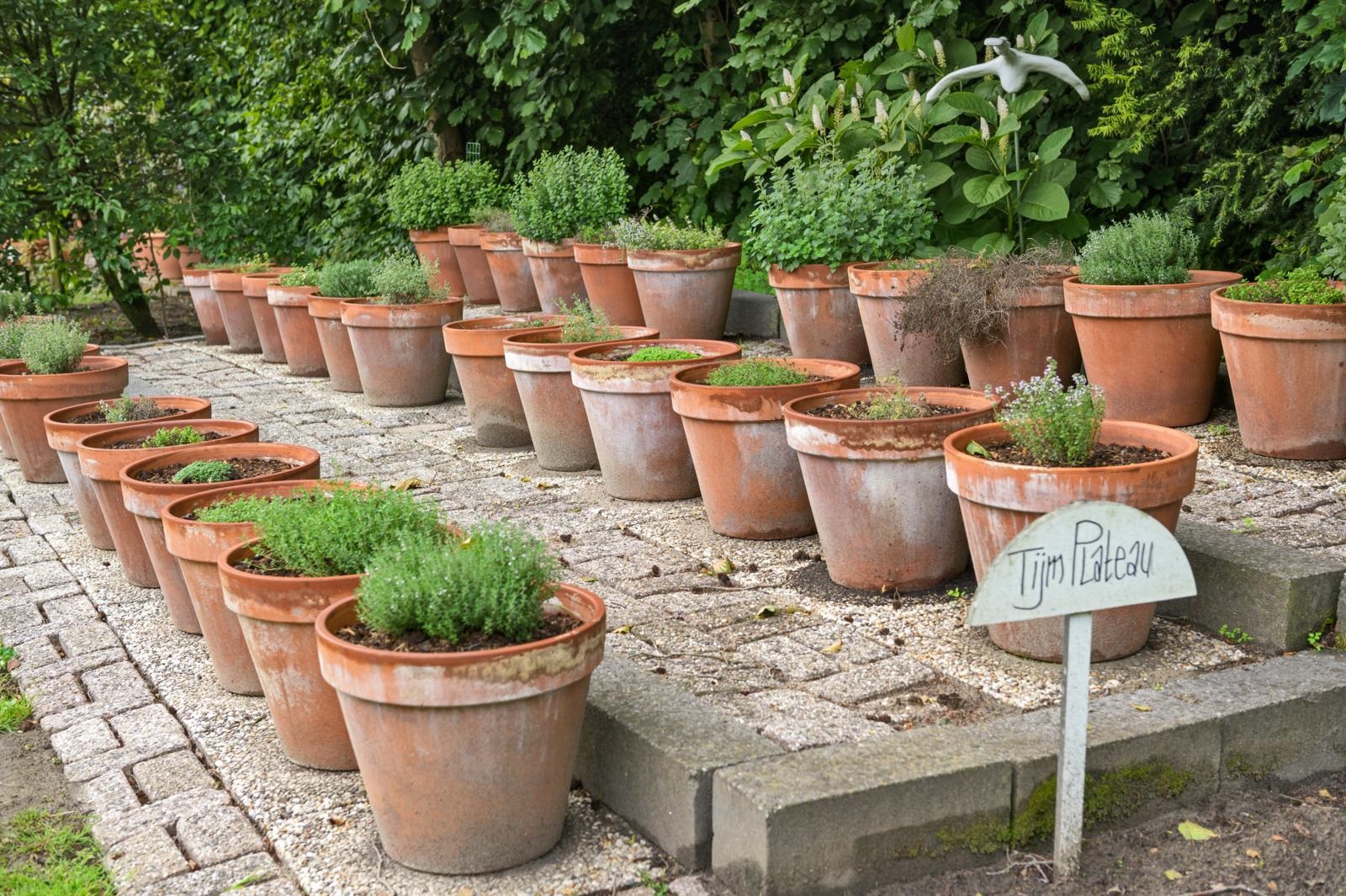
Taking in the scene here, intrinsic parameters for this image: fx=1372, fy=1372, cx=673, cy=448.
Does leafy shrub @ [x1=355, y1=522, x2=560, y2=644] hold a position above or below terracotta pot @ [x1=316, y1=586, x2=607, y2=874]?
above

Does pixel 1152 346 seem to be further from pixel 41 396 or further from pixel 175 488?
pixel 41 396

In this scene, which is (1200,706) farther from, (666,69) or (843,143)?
(666,69)

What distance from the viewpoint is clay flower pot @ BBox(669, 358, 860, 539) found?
181 inches

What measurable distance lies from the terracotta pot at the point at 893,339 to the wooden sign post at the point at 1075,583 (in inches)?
122

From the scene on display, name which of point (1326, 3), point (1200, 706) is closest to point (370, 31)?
point (1326, 3)

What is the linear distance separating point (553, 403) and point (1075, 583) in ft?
11.4

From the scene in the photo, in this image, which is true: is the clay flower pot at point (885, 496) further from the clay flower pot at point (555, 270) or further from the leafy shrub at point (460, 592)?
the clay flower pot at point (555, 270)

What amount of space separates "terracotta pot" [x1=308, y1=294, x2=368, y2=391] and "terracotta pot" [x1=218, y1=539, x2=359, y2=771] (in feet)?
15.8

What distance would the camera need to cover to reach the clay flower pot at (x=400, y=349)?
740cm

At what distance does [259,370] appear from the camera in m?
9.38

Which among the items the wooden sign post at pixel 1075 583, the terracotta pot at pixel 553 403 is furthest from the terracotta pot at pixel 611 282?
the wooden sign post at pixel 1075 583

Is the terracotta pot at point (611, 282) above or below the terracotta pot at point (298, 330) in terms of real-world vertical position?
above

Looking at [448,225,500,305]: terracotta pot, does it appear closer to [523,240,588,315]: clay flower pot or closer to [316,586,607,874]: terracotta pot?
[523,240,588,315]: clay flower pot

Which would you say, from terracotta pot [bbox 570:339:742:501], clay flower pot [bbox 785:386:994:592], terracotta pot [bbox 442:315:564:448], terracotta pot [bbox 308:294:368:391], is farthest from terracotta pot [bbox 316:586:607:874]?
terracotta pot [bbox 308:294:368:391]
